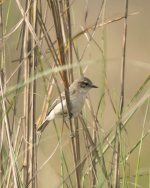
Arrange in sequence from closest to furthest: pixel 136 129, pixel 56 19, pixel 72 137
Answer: pixel 56 19, pixel 72 137, pixel 136 129

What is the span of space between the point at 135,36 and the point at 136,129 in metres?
3.99

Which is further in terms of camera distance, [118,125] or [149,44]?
[149,44]

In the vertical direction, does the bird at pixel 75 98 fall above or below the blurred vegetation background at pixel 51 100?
above

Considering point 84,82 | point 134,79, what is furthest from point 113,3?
point 84,82

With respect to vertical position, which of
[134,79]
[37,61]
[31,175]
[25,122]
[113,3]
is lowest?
[31,175]

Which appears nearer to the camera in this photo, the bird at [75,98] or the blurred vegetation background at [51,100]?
the blurred vegetation background at [51,100]

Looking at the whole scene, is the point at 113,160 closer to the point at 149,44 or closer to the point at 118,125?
the point at 118,125

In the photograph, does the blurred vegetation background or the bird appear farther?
the bird

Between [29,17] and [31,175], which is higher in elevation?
[29,17]

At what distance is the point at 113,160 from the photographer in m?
3.52

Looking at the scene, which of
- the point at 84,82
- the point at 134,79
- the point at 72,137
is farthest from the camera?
the point at 134,79

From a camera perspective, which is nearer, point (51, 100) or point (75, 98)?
point (51, 100)

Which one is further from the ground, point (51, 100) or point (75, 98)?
point (75, 98)

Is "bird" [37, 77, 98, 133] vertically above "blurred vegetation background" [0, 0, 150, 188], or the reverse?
"bird" [37, 77, 98, 133]
